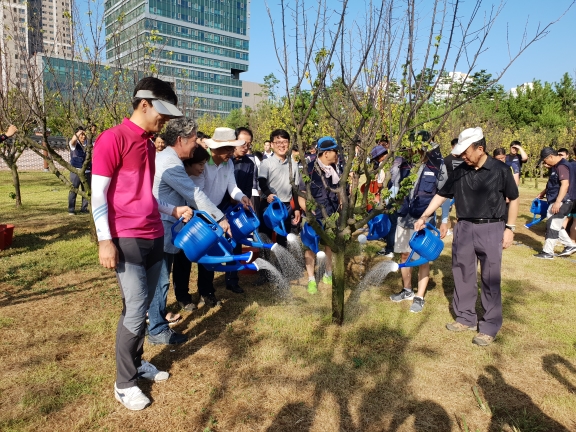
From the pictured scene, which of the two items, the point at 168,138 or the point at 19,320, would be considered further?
the point at 19,320

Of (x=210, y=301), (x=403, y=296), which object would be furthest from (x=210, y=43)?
(x=403, y=296)

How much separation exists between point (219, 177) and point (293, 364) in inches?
79.2

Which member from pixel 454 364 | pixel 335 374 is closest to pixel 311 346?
pixel 335 374

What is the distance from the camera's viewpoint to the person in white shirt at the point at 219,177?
4.10 m

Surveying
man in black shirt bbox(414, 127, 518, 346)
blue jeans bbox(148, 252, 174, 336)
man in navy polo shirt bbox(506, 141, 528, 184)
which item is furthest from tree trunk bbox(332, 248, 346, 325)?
man in navy polo shirt bbox(506, 141, 528, 184)

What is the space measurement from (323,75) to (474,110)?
21.4 meters

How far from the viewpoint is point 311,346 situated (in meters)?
3.58

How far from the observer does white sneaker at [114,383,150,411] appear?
267 cm

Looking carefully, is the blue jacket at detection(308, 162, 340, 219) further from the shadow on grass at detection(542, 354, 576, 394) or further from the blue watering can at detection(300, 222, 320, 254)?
the shadow on grass at detection(542, 354, 576, 394)

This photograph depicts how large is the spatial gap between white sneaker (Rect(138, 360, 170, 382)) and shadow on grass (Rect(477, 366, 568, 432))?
2212 millimetres

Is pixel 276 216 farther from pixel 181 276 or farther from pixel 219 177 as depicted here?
pixel 181 276

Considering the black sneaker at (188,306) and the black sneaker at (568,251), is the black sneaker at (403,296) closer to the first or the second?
the black sneaker at (188,306)

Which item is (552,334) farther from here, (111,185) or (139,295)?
(111,185)

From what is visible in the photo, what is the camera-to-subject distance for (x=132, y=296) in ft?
8.53
